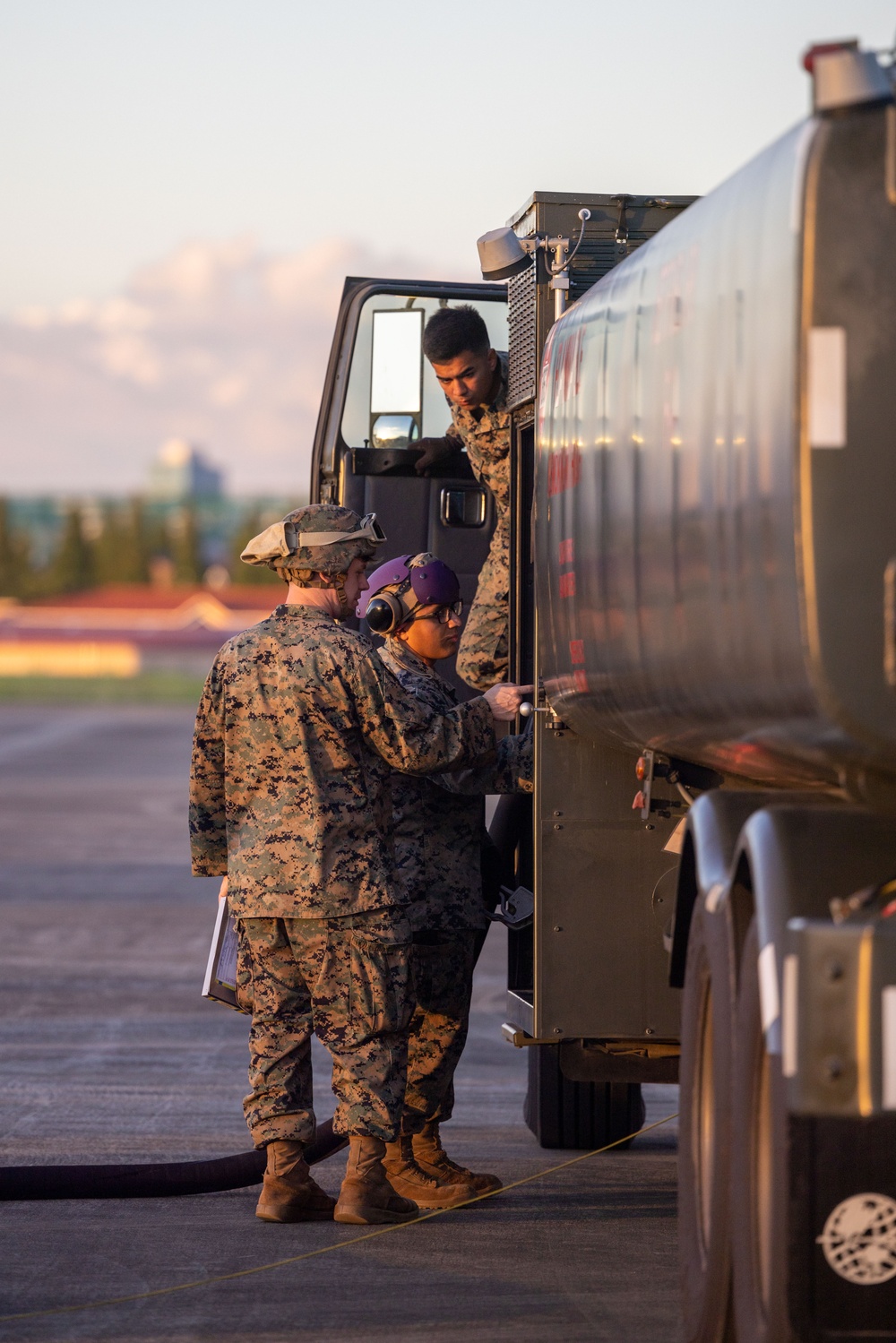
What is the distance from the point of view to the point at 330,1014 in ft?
21.2

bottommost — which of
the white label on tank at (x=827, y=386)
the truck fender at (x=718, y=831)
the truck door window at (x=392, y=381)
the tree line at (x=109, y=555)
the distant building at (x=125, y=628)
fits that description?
the distant building at (x=125, y=628)

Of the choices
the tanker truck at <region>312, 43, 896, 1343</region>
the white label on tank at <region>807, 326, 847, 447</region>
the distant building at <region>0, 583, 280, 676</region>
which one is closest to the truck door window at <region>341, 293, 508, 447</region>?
the tanker truck at <region>312, 43, 896, 1343</region>

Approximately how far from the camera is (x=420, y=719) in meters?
6.53

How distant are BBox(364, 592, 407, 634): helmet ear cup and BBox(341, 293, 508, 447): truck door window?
6.88 feet

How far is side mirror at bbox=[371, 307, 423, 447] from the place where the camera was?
905 cm

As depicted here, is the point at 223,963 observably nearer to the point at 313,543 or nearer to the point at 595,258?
the point at 313,543

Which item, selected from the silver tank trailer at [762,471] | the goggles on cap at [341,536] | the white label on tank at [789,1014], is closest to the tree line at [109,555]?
the goggles on cap at [341,536]

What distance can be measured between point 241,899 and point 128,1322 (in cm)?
141

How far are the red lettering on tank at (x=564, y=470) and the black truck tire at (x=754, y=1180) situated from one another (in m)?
1.85

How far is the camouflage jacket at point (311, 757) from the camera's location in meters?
6.43

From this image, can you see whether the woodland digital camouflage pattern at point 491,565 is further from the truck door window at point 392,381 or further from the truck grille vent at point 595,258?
the truck door window at point 392,381

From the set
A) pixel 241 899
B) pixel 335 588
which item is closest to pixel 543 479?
pixel 335 588

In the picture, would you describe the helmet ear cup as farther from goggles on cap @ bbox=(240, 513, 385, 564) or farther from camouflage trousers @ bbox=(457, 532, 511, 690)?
camouflage trousers @ bbox=(457, 532, 511, 690)

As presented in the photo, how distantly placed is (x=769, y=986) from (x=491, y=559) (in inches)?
145
